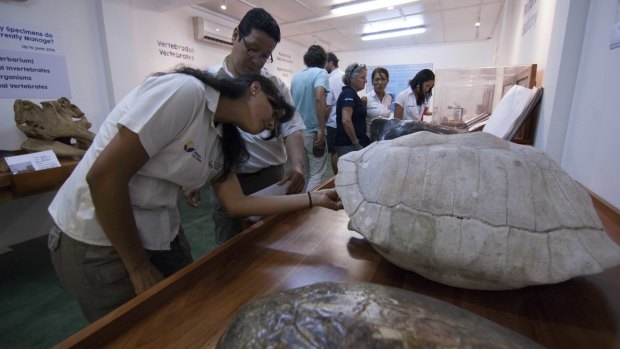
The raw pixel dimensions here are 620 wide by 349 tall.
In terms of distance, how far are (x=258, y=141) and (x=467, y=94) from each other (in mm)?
2558

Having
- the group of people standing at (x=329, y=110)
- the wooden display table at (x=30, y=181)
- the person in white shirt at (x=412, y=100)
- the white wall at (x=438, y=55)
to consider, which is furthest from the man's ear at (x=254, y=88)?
the white wall at (x=438, y=55)

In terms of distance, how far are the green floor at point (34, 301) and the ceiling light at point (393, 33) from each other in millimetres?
5363

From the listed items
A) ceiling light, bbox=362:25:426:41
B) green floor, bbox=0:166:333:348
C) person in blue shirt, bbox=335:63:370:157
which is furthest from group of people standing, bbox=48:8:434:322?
ceiling light, bbox=362:25:426:41

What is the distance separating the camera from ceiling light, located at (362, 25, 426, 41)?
571 cm

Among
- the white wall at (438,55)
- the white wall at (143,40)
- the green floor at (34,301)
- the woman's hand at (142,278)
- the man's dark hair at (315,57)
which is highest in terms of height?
the white wall at (438,55)

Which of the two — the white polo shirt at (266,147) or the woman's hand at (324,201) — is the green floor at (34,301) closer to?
the white polo shirt at (266,147)

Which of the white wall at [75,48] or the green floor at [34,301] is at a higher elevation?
the white wall at [75,48]

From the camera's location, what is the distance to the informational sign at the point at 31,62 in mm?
2221

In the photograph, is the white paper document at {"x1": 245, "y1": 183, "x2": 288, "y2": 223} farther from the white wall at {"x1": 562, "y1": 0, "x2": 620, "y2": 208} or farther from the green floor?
the white wall at {"x1": 562, "y1": 0, "x2": 620, "y2": 208}

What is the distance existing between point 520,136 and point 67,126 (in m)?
3.17

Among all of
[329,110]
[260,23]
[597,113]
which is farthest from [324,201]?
[329,110]

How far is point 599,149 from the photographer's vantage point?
112cm

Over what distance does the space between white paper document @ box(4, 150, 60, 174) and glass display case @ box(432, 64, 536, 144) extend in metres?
3.13

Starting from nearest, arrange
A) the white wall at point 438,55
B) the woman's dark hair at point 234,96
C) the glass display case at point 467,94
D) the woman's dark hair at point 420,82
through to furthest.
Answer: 1. the woman's dark hair at point 234,96
2. the glass display case at point 467,94
3. the woman's dark hair at point 420,82
4. the white wall at point 438,55
